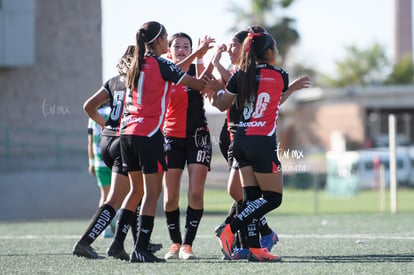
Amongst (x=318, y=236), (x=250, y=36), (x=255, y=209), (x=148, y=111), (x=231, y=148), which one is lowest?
(x=318, y=236)

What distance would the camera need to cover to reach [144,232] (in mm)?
8062

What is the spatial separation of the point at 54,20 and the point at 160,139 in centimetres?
1639

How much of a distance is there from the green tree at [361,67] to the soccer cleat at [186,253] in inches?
2601

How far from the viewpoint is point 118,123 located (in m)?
8.80

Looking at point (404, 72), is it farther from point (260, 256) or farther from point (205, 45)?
point (260, 256)

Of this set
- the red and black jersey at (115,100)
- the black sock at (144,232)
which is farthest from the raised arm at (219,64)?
the black sock at (144,232)

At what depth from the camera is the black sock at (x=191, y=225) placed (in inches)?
352

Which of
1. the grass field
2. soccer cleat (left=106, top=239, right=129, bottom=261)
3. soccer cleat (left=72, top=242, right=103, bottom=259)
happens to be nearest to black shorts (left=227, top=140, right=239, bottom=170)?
the grass field

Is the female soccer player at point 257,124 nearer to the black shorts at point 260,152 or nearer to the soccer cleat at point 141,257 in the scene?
the black shorts at point 260,152

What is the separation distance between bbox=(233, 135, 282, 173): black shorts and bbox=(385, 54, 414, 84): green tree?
214ft

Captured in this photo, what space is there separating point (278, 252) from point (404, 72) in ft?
212

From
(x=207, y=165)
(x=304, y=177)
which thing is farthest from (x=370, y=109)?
(x=207, y=165)

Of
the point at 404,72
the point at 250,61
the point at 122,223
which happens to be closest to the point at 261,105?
the point at 250,61

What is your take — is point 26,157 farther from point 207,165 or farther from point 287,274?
point 287,274
